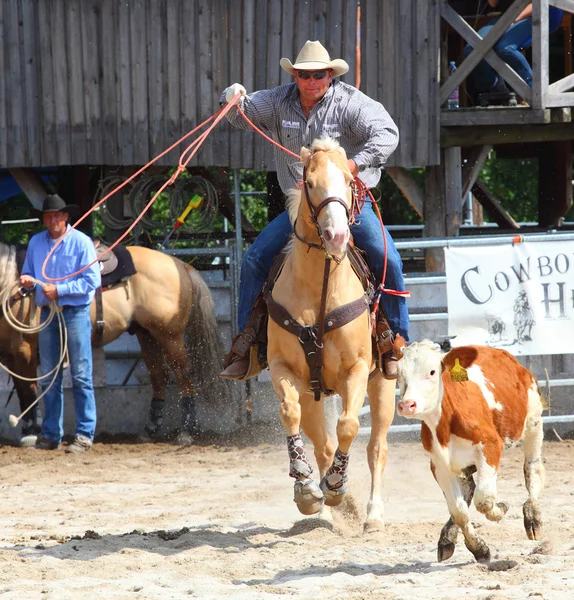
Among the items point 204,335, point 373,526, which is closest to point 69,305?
point 204,335

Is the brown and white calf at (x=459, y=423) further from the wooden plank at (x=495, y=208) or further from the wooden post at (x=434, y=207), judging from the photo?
the wooden plank at (x=495, y=208)

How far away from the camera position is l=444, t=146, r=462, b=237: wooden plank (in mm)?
11438

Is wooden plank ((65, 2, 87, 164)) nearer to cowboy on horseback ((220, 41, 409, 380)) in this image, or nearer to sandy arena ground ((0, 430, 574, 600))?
sandy arena ground ((0, 430, 574, 600))

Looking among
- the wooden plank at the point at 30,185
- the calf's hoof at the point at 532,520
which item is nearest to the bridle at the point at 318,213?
the calf's hoof at the point at 532,520

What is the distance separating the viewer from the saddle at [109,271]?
10.7 m

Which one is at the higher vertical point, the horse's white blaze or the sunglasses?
the sunglasses

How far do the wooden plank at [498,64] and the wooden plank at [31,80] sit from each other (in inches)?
178

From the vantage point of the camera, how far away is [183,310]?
1103 cm

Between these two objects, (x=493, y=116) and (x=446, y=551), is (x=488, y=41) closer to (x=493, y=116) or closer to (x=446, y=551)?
(x=493, y=116)

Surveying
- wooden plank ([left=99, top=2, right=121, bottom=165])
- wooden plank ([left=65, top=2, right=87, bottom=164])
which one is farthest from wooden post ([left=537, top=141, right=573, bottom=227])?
wooden plank ([left=65, top=2, right=87, bottom=164])

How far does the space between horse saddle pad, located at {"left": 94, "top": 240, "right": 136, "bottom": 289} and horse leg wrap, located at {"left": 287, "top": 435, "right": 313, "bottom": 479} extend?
17.4ft

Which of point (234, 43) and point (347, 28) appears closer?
point (347, 28)

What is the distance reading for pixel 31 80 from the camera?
11680 mm

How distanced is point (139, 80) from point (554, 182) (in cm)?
606
